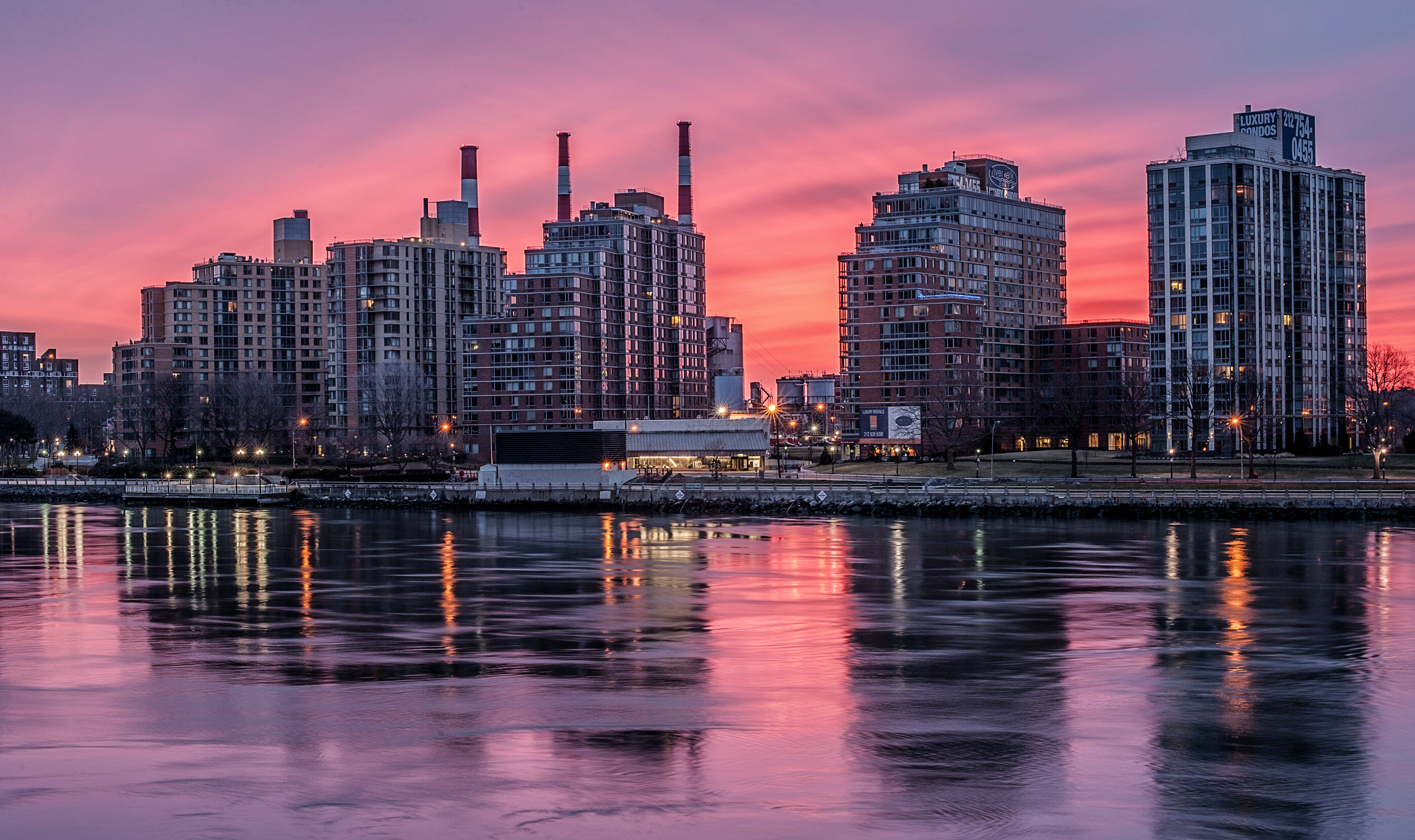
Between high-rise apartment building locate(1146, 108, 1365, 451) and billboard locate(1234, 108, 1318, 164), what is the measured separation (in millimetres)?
142

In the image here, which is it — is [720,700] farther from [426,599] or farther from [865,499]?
[865,499]

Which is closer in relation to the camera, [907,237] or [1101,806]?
[1101,806]

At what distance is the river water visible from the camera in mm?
22750

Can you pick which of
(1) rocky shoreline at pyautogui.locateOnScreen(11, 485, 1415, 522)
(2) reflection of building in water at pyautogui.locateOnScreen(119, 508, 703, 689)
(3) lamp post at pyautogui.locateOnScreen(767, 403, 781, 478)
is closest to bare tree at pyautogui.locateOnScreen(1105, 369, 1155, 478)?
(1) rocky shoreline at pyautogui.locateOnScreen(11, 485, 1415, 522)

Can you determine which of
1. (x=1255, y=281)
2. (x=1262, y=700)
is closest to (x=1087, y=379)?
(x=1255, y=281)

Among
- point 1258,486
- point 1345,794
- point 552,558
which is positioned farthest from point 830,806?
point 1258,486

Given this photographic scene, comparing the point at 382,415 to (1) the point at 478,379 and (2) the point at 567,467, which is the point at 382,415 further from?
(2) the point at 567,467

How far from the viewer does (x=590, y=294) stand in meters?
186

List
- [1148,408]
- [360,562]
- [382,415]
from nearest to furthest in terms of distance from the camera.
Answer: [360,562] → [1148,408] → [382,415]

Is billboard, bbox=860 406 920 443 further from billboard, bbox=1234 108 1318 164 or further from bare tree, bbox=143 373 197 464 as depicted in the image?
bare tree, bbox=143 373 197 464

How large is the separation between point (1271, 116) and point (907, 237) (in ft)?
155

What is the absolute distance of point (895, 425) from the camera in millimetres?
145500

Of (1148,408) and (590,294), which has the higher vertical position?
(590,294)

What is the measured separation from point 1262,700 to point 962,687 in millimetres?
6409
